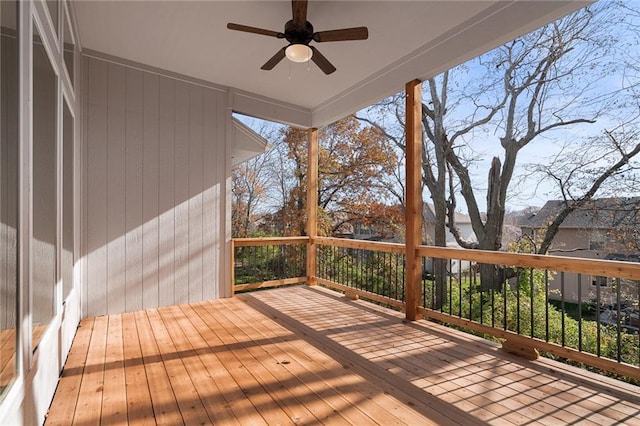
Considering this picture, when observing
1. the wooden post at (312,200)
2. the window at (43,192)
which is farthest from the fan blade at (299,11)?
the wooden post at (312,200)

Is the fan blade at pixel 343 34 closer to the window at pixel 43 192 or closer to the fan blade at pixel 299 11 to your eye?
the fan blade at pixel 299 11

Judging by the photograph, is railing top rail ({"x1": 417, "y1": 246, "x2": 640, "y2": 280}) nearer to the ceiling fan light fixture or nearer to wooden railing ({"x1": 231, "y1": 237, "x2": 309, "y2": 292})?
the ceiling fan light fixture

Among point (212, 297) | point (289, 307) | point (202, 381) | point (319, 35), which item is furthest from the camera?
point (212, 297)

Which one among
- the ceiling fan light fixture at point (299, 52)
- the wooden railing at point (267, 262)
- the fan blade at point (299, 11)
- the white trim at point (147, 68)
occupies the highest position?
the white trim at point (147, 68)

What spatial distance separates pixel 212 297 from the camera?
4.57 m

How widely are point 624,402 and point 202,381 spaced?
2764 millimetres

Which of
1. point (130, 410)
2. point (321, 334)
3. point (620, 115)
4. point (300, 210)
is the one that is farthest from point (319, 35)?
point (300, 210)

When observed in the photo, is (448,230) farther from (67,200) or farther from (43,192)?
(43,192)

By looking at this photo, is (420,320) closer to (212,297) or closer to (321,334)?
(321,334)

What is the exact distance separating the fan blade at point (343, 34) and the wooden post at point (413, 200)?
1296 millimetres

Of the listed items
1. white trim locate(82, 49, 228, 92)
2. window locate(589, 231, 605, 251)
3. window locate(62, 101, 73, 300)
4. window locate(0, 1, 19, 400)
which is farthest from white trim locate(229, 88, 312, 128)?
window locate(589, 231, 605, 251)

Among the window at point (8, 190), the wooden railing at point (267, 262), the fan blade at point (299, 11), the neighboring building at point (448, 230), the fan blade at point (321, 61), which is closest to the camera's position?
the window at point (8, 190)

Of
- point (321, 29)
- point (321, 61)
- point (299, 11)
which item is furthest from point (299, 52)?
point (321, 29)

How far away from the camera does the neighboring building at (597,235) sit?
323 cm
